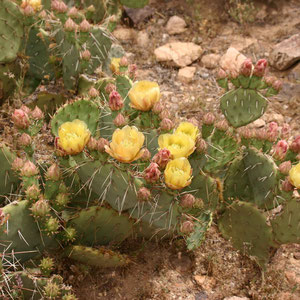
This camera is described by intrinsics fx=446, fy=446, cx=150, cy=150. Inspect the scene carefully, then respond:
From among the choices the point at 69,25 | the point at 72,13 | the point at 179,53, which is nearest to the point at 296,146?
the point at 69,25

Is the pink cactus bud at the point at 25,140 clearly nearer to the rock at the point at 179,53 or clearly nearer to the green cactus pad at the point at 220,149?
the green cactus pad at the point at 220,149

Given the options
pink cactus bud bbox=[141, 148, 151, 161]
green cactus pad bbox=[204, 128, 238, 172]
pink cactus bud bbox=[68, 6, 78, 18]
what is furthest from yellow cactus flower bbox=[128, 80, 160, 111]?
pink cactus bud bbox=[68, 6, 78, 18]

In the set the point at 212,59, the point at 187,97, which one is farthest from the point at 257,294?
the point at 212,59

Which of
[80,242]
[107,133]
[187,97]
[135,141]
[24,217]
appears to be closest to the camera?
[135,141]

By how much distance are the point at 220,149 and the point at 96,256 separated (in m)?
0.91

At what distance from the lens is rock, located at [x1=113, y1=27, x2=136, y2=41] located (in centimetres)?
470

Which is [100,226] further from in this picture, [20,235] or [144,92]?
[144,92]

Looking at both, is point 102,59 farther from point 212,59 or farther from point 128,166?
point 128,166

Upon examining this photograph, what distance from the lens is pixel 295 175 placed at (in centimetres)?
223

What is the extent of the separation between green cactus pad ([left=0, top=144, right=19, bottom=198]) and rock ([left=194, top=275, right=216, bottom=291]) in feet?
3.81

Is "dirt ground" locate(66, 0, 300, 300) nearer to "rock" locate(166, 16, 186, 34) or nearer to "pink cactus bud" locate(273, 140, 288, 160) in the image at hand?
"pink cactus bud" locate(273, 140, 288, 160)

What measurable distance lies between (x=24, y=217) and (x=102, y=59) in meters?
1.85

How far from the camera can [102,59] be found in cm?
361

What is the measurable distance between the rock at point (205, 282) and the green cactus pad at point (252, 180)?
0.50 metres
